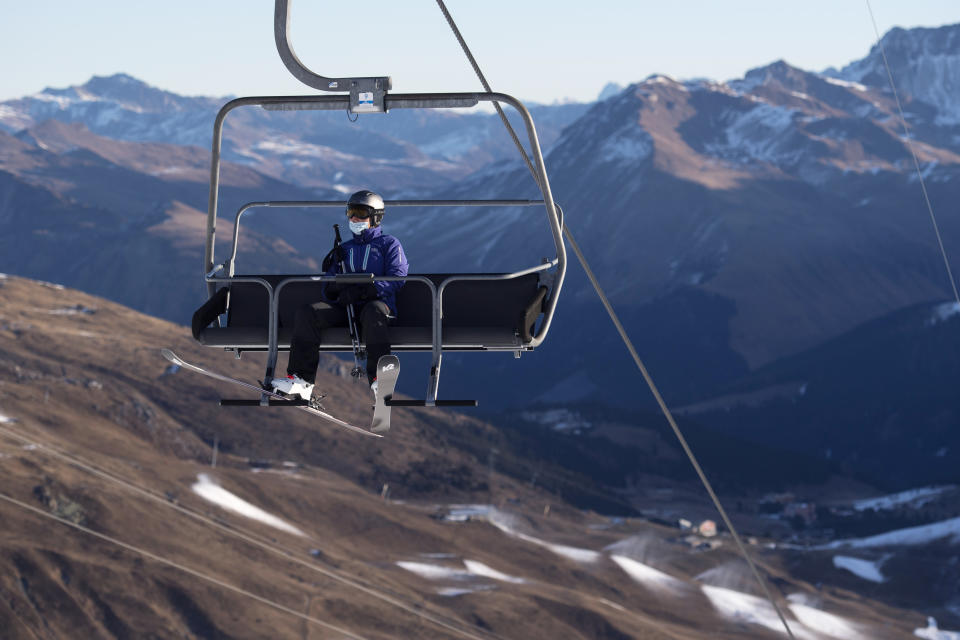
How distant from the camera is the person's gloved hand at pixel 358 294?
16297 millimetres

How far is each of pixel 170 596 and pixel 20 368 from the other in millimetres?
68127

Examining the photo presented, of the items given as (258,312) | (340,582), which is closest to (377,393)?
(258,312)

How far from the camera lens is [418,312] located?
680 inches

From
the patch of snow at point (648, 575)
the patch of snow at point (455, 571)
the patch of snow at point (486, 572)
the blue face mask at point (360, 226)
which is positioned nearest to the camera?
the blue face mask at point (360, 226)

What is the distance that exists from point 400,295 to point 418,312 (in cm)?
32

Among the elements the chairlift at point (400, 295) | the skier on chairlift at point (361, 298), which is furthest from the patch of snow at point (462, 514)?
the skier on chairlift at point (361, 298)

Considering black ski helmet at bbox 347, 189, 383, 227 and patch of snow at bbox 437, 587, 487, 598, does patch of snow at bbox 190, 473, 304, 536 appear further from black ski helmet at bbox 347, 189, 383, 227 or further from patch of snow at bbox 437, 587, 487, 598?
black ski helmet at bbox 347, 189, 383, 227

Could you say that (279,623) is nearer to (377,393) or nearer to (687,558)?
(687,558)

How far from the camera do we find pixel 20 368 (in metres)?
192

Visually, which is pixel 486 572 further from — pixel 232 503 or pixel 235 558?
pixel 235 558

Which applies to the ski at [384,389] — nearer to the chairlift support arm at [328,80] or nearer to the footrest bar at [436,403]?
the footrest bar at [436,403]

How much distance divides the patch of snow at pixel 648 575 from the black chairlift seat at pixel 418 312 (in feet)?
533

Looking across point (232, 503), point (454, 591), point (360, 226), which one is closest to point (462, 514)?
point (454, 591)

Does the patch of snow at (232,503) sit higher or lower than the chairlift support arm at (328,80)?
lower
